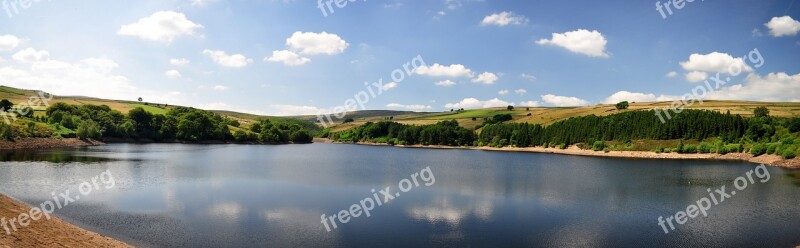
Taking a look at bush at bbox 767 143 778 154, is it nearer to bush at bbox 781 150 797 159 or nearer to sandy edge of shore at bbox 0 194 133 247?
bush at bbox 781 150 797 159

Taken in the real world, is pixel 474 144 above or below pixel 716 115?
below

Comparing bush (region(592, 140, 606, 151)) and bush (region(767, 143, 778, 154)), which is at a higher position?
bush (region(767, 143, 778, 154))

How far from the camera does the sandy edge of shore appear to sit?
18198mm

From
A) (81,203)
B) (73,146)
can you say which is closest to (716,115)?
(81,203)

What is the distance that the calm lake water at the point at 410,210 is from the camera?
24266mm

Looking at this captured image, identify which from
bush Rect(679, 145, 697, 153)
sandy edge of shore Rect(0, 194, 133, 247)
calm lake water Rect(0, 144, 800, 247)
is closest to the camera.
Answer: sandy edge of shore Rect(0, 194, 133, 247)

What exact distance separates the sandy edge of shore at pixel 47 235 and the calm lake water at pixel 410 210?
1.49m

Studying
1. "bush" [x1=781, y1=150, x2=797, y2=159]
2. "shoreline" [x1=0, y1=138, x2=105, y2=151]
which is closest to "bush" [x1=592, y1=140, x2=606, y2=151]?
"bush" [x1=781, y1=150, x2=797, y2=159]

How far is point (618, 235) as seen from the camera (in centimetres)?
2598

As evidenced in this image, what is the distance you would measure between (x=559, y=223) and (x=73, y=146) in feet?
336

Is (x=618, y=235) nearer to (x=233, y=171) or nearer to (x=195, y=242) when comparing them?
(x=195, y=242)

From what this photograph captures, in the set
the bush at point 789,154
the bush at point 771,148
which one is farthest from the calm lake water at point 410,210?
the bush at point 771,148

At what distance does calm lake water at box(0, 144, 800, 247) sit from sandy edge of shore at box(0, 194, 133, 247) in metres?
1.49

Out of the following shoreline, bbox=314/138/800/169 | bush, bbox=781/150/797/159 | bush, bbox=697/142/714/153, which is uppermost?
bush, bbox=781/150/797/159
